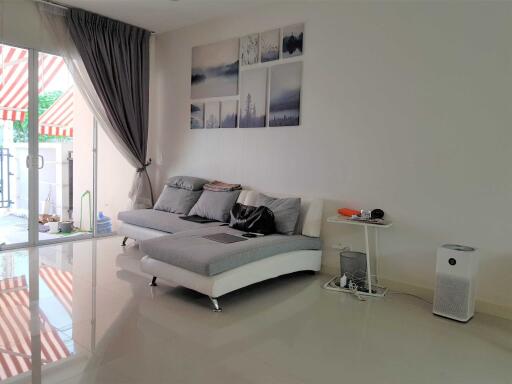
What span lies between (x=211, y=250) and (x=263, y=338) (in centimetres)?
87

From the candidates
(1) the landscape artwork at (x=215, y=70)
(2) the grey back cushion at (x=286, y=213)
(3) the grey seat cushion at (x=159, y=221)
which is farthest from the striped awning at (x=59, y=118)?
(2) the grey back cushion at (x=286, y=213)

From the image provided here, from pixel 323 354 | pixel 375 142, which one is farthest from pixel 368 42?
pixel 323 354

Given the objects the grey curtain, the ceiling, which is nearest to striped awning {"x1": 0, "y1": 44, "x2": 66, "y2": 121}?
the grey curtain

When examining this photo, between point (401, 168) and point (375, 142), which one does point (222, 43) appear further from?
point (401, 168)

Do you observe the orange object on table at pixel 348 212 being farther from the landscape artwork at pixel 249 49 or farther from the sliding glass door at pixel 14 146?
the sliding glass door at pixel 14 146

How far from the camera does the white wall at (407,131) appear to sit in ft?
10.3

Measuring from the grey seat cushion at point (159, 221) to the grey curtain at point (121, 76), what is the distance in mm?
732

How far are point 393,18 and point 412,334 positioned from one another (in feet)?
8.89

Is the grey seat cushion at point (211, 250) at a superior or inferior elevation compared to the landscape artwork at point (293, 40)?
inferior

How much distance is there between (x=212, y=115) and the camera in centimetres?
512

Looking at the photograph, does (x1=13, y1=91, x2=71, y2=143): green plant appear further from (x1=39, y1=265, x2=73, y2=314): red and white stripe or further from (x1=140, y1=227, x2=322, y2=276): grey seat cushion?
(x1=140, y1=227, x2=322, y2=276): grey seat cushion

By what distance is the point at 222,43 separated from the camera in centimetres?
495

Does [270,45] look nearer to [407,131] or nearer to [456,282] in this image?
[407,131]

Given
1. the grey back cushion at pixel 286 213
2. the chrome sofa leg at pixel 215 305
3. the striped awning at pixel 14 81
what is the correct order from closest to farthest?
the chrome sofa leg at pixel 215 305
the grey back cushion at pixel 286 213
the striped awning at pixel 14 81
